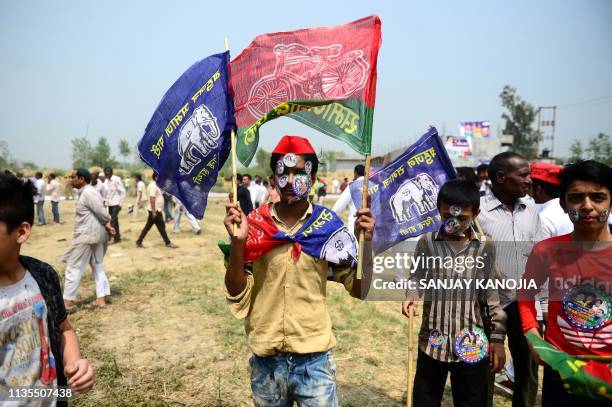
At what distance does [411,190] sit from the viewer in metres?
3.69

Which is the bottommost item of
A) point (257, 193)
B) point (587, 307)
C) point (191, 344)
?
point (191, 344)

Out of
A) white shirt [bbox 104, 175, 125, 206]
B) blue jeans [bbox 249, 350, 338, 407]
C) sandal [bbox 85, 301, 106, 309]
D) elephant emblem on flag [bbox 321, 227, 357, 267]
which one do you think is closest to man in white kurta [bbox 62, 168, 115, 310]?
sandal [bbox 85, 301, 106, 309]

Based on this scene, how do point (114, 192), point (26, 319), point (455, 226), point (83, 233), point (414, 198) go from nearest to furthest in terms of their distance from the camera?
point (26, 319) → point (455, 226) → point (414, 198) → point (83, 233) → point (114, 192)

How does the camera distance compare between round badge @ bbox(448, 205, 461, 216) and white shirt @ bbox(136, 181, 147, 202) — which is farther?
white shirt @ bbox(136, 181, 147, 202)

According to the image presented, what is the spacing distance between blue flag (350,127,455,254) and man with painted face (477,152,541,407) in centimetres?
52

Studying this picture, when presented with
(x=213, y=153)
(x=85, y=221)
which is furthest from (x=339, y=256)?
(x=85, y=221)

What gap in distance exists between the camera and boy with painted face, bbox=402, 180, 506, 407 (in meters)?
2.78

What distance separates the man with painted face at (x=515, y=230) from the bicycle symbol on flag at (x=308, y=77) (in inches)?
74.9

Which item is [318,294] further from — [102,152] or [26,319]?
[102,152]

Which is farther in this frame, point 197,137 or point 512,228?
point 512,228

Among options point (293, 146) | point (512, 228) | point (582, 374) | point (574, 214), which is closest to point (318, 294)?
point (293, 146)

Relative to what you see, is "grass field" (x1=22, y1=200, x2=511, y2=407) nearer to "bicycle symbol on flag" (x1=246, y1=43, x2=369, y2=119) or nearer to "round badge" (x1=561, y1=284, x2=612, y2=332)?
"round badge" (x1=561, y1=284, x2=612, y2=332)

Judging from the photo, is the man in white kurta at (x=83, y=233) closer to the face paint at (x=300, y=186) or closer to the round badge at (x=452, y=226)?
the face paint at (x=300, y=186)

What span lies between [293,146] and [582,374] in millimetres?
1914
